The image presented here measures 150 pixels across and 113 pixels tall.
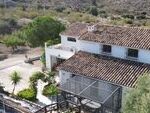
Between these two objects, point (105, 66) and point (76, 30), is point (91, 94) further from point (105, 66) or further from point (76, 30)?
point (76, 30)

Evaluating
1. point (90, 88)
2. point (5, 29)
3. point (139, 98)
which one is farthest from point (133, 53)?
point (5, 29)

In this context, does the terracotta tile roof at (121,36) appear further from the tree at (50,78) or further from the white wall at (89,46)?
the tree at (50,78)

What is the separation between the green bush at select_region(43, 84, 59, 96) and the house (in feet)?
3.31

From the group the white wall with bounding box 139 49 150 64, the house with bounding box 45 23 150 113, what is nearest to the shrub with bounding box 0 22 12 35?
the house with bounding box 45 23 150 113

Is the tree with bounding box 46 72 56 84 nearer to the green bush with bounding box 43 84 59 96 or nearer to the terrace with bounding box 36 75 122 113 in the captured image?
the green bush with bounding box 43 84 59 96

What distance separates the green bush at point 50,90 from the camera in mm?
33794

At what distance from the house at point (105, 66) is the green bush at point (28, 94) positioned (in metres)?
3.11

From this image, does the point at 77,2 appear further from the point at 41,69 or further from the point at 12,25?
the point at 41,69

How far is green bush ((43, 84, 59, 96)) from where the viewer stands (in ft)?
111

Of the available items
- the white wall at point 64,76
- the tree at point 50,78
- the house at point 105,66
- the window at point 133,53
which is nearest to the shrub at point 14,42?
the tree at point 50,78

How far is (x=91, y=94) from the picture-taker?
30.2 metres

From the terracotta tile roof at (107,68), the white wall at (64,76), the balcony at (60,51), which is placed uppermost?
the terracotta tile roof at (107,68)

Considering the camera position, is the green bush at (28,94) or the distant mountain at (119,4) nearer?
the green bush at (28,94)

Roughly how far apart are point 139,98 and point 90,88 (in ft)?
26.4
